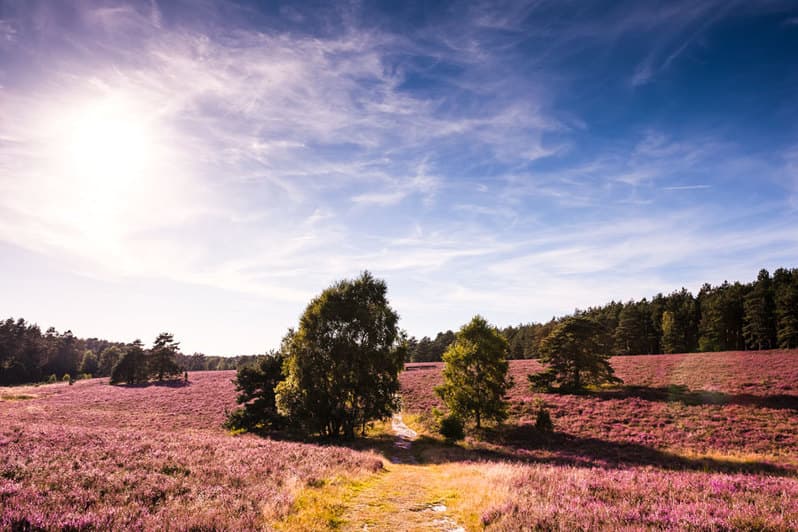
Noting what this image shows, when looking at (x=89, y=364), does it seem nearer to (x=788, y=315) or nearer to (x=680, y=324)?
(x=680, y=324)

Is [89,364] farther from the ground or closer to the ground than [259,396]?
closer to the ground

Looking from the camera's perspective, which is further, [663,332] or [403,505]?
[663,332]

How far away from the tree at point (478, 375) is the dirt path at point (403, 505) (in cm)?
1601

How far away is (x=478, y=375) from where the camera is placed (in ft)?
106

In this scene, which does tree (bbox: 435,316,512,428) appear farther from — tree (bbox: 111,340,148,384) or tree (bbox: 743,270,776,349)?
tree (bbox: 743,270,776,349)

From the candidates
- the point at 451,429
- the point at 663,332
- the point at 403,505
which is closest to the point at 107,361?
the point at 451,429

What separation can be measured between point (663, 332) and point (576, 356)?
2890 inches

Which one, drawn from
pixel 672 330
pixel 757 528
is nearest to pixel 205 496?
pixel 757 528

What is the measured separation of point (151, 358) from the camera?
251 feet

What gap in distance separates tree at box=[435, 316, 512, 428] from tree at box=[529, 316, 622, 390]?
1307 cm

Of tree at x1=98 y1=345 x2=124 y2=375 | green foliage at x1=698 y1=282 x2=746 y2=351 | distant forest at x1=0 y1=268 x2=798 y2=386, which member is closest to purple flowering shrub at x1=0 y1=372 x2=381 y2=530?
distant forest at x1=0 y1=268 x2=798 y2=386

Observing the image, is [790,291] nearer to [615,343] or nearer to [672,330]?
[672,330]

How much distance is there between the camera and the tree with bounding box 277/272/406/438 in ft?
92.1

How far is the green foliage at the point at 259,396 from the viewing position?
3103 cm
